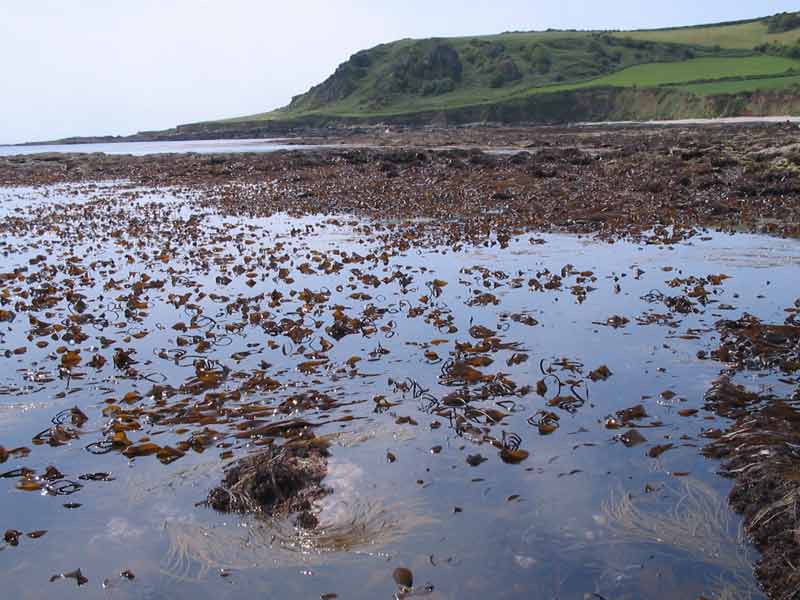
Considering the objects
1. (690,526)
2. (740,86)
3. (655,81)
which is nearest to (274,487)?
(690,526)

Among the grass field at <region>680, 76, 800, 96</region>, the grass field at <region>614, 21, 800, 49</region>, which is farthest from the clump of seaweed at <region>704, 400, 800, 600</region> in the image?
the grass field at <region>614, 21, 800, 49</region>

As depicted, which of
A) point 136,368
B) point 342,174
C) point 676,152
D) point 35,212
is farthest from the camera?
point 342,174

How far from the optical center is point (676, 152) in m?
23.3

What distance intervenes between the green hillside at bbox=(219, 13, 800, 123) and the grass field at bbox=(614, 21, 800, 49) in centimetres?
16

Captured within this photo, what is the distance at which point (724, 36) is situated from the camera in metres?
93.9

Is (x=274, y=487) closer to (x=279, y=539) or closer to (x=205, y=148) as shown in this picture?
(x=279, y=539)

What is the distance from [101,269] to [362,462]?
28.8ft

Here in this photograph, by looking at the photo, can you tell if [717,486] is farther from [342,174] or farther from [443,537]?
[342,174]

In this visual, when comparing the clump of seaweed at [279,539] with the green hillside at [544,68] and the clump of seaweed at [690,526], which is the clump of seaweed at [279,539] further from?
the green hillside at [544,68]

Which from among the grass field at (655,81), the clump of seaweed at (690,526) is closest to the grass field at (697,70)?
the grass field at (655,81)

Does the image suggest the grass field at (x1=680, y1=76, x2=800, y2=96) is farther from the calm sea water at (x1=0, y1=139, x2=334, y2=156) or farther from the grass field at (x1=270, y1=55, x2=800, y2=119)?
the calm sea water at (x1=0, y1=139, x2=334, y2=156)

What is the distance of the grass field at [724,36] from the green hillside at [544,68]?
0.16 meters

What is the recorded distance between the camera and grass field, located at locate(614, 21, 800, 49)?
85312 mm

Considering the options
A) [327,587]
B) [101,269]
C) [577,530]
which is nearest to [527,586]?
[577,530]
